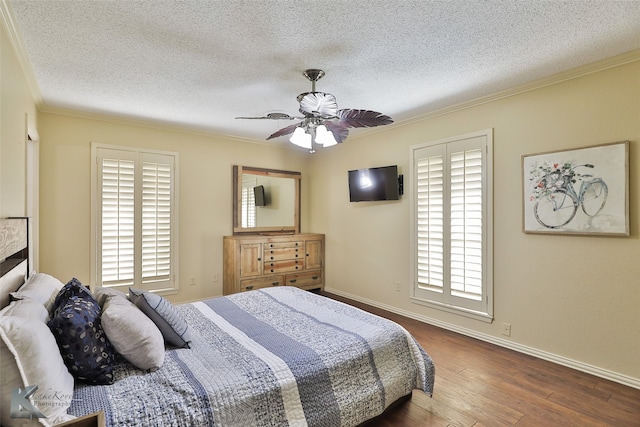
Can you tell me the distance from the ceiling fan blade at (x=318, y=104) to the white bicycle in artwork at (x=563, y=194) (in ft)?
6.61

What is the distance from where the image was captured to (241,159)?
4.95 metres

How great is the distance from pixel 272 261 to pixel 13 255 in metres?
2.98

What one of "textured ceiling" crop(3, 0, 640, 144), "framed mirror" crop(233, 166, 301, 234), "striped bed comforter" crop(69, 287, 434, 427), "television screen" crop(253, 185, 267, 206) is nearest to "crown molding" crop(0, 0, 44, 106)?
"textured ceiling" crop(3, 0, 640, 144)

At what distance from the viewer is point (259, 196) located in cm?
510

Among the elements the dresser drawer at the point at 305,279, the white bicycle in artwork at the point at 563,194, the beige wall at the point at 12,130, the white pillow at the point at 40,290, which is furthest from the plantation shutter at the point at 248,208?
the white bicycle in artwork at the point at 563,194

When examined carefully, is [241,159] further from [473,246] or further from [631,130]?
[631,130]

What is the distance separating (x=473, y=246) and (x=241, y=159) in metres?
3.50

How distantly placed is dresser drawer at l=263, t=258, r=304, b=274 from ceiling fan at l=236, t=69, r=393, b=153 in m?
2.34

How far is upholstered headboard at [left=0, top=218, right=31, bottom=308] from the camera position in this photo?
1701mm

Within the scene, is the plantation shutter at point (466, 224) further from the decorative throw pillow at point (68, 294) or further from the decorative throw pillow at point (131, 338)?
the decorative throw pillow at point (68, 294)

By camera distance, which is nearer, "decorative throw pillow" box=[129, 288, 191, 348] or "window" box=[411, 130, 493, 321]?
"decorative throw pillow" box=[129, 288, 191, 348]

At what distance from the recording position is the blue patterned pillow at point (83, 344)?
1380mm

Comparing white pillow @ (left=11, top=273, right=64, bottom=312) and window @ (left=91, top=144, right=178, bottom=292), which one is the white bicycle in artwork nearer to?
white pillow @ (left=11, top=273, right=64, bottom=312)

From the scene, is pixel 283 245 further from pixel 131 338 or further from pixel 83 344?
pixel 83 344
